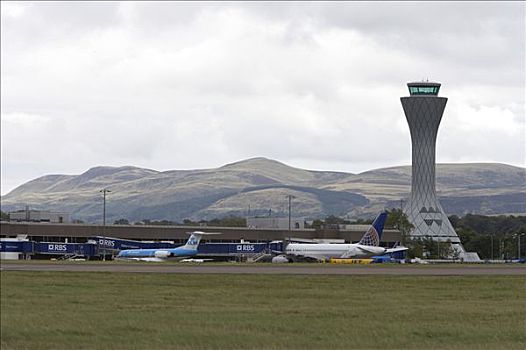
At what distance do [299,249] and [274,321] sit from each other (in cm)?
10851

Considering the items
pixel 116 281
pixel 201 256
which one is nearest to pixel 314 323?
pixel 116 281

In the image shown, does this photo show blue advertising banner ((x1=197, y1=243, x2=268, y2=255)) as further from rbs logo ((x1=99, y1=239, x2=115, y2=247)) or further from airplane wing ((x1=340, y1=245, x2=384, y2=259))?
airplane wing ((x1=340, y1=245, x2=384, y2=259))

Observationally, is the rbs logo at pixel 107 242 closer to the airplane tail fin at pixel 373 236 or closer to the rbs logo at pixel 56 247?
the rbs logo at pixel 56 247

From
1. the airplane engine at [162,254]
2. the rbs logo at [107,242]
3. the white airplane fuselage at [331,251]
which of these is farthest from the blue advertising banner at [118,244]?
the white airplane fuselage at [331,251]

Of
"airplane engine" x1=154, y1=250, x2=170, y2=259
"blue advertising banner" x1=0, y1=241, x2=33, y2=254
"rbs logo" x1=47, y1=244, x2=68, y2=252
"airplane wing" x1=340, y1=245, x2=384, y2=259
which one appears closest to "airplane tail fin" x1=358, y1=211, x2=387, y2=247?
"airplane wing" x1=340, y1=245, x2=384, y2=259

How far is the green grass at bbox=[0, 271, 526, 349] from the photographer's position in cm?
3438

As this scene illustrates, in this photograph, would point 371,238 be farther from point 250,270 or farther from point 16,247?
point 250,270

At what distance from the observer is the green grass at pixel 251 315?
3438 cm

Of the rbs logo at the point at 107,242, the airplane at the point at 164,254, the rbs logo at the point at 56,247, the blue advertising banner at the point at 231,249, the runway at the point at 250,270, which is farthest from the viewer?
the blue advertising banner at the point at 231,249

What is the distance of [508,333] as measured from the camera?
38.7 m

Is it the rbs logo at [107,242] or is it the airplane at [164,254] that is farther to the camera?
the rbs logo at [107,242]

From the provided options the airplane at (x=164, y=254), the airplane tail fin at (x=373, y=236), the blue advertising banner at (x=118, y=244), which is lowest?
the airplane at (x=164, y=254)

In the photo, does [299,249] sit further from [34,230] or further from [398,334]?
[398,334]

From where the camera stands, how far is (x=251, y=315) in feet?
134
